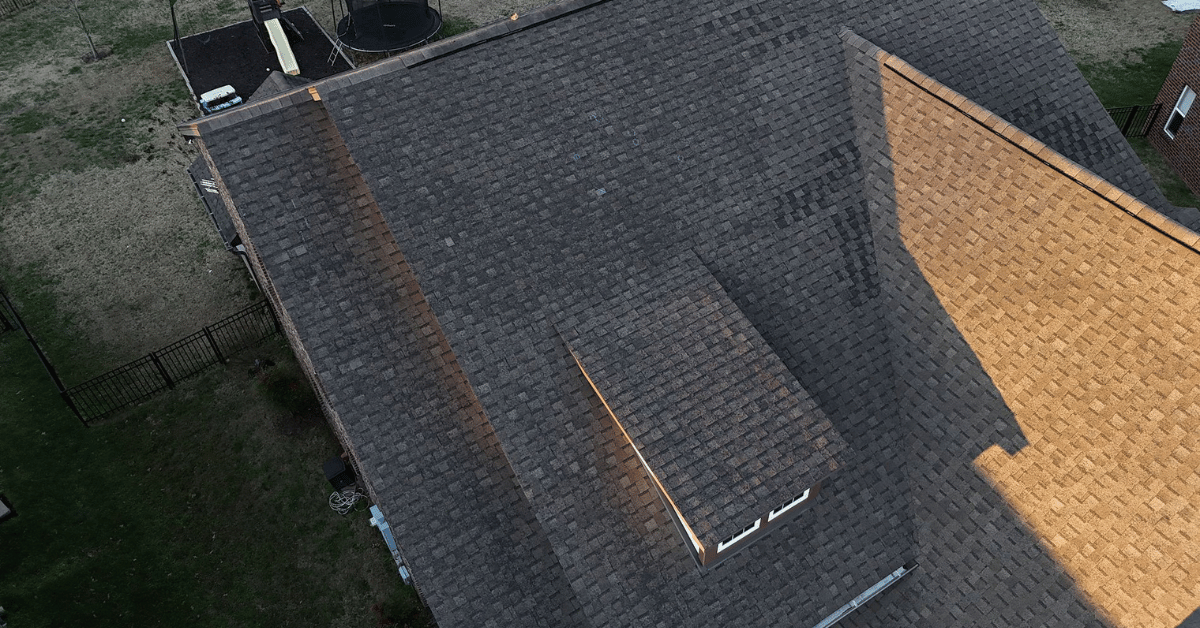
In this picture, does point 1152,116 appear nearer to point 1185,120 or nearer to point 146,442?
point 1185,120

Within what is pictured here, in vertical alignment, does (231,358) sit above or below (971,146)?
below

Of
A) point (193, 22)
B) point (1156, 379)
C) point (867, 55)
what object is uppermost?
point (867, 55)

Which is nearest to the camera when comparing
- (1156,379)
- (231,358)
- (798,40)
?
(1156,379)

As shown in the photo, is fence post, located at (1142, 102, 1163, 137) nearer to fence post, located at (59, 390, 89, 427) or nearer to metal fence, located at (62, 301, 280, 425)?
metal fence, located at (62, 301, 280, 425)

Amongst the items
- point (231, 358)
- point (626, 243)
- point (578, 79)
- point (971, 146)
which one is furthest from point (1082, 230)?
point (231, 358)

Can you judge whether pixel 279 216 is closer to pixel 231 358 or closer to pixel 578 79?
pixel 578 79

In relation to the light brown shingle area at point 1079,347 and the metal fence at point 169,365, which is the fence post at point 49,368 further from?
the light brown shingle area at point 1079,347

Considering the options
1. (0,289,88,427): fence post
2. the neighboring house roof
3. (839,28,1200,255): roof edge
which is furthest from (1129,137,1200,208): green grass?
(0,289,88,427): fence post

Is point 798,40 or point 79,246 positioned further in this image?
point 79,246
